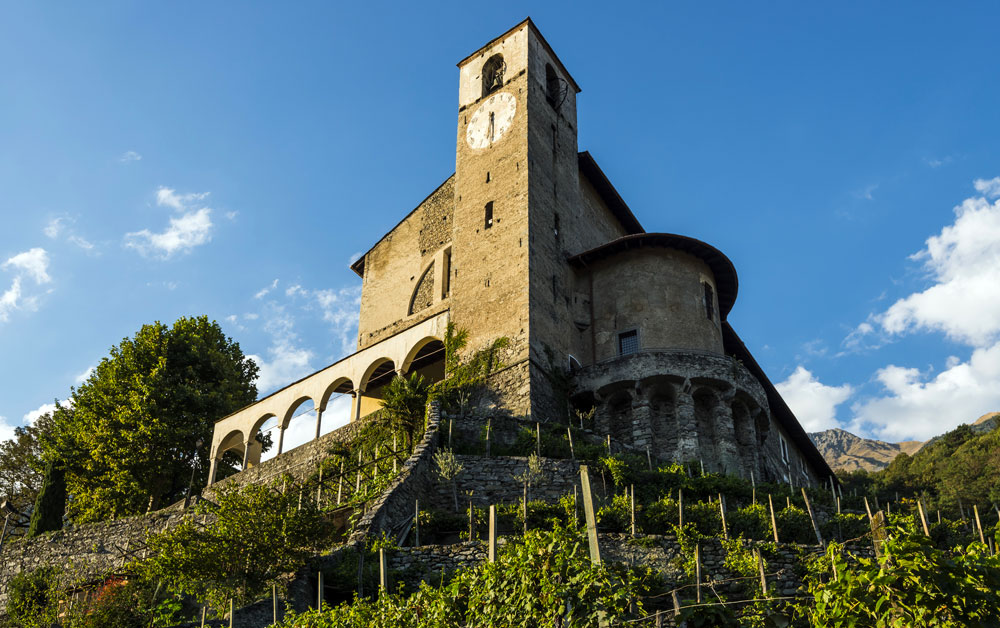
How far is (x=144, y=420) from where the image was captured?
3125 cm

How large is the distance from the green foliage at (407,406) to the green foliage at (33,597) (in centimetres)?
920

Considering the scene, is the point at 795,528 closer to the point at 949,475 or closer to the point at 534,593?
the point at 534,593

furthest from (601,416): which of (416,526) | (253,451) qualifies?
(253,451)

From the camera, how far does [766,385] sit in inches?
1332

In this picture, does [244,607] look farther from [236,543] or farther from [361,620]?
[361,620]

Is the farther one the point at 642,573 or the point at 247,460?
the point at 247,460

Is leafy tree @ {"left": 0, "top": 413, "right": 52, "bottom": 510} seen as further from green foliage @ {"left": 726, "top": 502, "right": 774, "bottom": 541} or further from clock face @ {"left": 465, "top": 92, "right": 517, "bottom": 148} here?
green foliage @ {"left": 726, "top": 502, "right": 774, "bottom": 541}

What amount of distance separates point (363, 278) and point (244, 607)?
914 inches

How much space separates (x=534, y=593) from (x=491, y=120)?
26667 millimetres

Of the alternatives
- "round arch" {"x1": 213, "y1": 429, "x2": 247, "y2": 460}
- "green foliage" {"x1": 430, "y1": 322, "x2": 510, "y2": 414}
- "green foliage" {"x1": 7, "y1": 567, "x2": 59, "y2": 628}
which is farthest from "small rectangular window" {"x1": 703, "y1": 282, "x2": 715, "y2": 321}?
"green foliage" {"x1": 7, "y1": 567, "x2": 59, "y2": 628}

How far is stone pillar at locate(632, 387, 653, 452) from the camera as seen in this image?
25.2 m

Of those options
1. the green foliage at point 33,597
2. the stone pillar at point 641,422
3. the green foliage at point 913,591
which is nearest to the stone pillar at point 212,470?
the green foliage at point 33,597

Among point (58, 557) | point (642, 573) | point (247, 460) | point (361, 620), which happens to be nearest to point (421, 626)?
point (361, 620)

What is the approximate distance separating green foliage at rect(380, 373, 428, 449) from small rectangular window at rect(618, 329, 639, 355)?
721 centimetres
